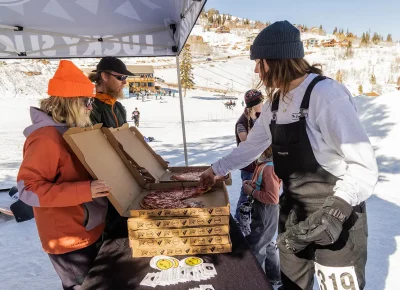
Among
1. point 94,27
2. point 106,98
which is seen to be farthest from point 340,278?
point 94,27

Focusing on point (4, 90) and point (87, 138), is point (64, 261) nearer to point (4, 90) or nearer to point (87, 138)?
point (87, 138)

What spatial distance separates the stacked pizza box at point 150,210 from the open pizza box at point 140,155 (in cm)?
4

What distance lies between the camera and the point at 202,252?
150cm

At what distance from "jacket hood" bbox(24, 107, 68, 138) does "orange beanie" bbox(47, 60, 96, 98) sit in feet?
0.44

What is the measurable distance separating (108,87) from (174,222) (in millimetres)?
2011

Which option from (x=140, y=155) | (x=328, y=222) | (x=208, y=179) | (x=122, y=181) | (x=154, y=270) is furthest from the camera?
(x=140, y=155)

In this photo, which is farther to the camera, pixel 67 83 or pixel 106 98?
pixel 106 98

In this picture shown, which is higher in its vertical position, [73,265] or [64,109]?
[64,109]

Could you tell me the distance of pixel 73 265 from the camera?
5.70 feet

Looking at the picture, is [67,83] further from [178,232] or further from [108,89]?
[108,89]

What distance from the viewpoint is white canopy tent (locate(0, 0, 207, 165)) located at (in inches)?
131

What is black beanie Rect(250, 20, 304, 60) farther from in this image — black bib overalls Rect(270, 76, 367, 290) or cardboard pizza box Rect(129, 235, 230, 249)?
cardboard pizza box Rect(129, 235, 230, 249)

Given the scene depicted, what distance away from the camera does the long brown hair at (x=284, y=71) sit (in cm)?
152

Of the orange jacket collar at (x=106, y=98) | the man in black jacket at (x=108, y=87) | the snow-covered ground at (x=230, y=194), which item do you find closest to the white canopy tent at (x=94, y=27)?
the man in black jacket at (x=108, y=87)
